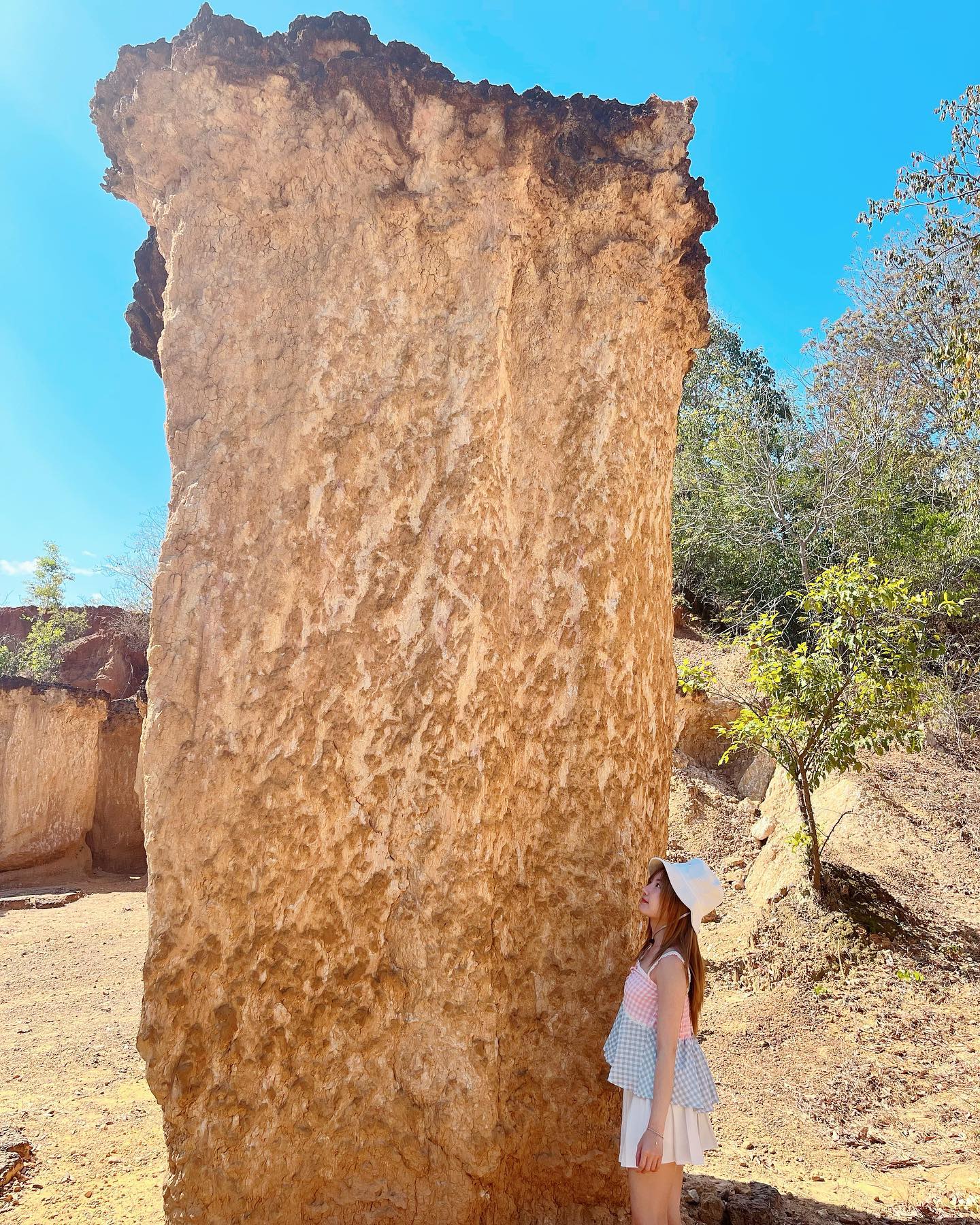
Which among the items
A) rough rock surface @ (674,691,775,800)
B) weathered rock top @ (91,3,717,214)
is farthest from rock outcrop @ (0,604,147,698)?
weathered rock top @ (91,3,717,214)

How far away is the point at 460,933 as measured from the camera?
2.56 m

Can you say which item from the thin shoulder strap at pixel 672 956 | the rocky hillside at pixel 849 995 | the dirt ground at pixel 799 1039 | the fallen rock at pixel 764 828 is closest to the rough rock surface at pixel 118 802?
the dirt ground at pixel 799 1039

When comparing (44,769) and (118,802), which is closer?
(44,769)

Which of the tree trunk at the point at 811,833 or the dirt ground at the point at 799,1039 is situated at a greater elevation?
the tree trunk at the point at 811,833

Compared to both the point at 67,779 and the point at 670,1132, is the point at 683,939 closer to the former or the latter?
the point at 670,1132

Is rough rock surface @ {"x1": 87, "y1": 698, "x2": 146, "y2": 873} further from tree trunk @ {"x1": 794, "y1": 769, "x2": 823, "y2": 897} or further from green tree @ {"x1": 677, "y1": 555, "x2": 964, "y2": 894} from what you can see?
tree trunk @ {"x1": 794, "y1": 769, "x2": 823, "y2": 897}

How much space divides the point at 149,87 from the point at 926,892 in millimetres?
7977

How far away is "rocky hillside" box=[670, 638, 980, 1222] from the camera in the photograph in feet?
11.9

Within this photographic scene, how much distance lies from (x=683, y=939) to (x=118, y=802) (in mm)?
12758

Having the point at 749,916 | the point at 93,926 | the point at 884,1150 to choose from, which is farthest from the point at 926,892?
the point at 93,926

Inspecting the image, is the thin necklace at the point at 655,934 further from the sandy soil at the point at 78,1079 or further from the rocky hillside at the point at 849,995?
the sandy soil at the point at 78,1079

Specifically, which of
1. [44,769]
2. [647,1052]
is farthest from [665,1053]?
[44,769]

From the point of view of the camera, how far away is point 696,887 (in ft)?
8.16

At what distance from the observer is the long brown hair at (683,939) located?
2.47m
